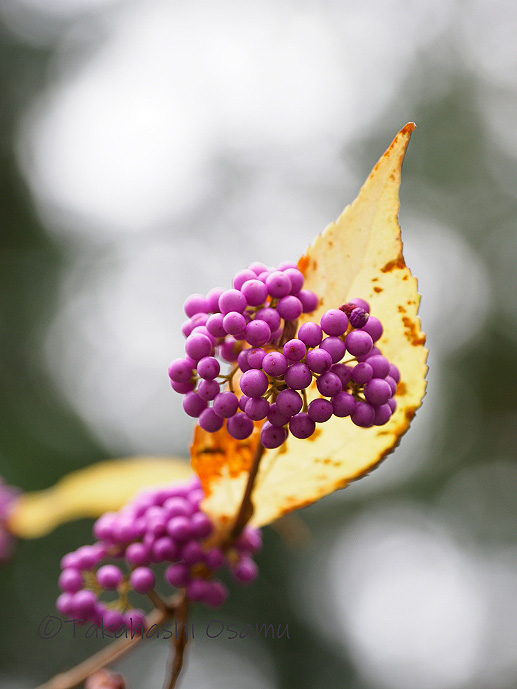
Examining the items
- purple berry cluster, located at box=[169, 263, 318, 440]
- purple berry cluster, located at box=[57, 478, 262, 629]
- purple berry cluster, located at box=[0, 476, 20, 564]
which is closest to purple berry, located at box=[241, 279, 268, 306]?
Result: purple berry cluster, located at box=[169, 263, 318, 440]

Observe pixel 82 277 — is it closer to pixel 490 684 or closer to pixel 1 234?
pixel 1 234

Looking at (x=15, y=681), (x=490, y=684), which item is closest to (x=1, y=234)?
(x=15, y=681)

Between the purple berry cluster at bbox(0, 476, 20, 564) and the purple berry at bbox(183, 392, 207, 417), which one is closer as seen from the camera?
the purple berry at bbox(183, 392, 207, 417)

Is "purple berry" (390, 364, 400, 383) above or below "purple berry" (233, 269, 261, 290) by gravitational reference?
below

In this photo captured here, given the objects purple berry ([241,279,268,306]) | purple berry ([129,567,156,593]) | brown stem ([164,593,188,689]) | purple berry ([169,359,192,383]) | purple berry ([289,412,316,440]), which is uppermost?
purple berry ([241,279,268,306])

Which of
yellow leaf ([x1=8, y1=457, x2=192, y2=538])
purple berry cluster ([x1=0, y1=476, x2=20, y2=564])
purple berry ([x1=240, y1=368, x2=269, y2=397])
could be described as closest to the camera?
purple berry ([x1=240, y1=368, x2=269, y2=397])

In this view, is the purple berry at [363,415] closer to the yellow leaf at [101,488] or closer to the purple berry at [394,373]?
the purple berry at [394,373]

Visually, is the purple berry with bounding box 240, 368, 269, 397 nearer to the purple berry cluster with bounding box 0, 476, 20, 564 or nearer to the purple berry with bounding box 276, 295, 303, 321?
→ the purple berry with bounding box 276, 295, 303, 321
